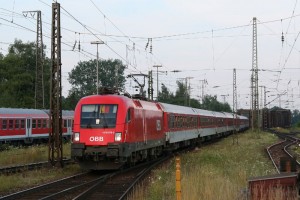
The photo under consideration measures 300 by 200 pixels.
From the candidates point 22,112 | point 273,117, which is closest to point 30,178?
point 22,112

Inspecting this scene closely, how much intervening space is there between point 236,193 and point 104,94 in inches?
379

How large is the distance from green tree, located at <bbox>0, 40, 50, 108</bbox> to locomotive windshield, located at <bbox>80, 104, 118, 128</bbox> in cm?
4776

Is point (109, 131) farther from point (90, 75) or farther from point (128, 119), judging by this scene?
point (90, 75)

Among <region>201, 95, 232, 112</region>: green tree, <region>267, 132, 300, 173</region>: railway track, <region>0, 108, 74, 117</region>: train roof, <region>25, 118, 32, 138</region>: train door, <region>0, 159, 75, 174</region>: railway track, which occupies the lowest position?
<region>267, 132, 300, 173</region>: railway track

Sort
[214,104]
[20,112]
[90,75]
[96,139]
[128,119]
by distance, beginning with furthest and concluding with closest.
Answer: [214,104]
[90,75]
[20,112]
[128,119]
[96,139]

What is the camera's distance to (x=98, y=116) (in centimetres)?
1823

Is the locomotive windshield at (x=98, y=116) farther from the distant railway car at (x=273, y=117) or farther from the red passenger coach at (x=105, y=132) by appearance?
the distant railway car at (x=273, y=117)

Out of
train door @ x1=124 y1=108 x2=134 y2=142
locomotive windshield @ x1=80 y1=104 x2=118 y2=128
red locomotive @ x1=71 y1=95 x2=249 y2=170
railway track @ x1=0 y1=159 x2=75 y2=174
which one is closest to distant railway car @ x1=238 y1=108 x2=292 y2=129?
red locomotive @ x1=71 y1=95 x2=249 y2=170

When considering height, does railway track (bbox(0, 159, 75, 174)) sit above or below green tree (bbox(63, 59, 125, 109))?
below

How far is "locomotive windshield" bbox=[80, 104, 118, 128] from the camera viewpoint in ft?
59.1

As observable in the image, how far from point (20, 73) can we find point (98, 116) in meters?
54.7

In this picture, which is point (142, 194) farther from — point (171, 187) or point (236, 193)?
point (236, 193)

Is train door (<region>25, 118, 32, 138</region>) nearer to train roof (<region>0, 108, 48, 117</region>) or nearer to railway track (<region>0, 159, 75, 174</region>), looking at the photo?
train roof (<region>0, 108, 48, 117</region>)

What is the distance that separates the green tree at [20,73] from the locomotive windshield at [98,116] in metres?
47.8
